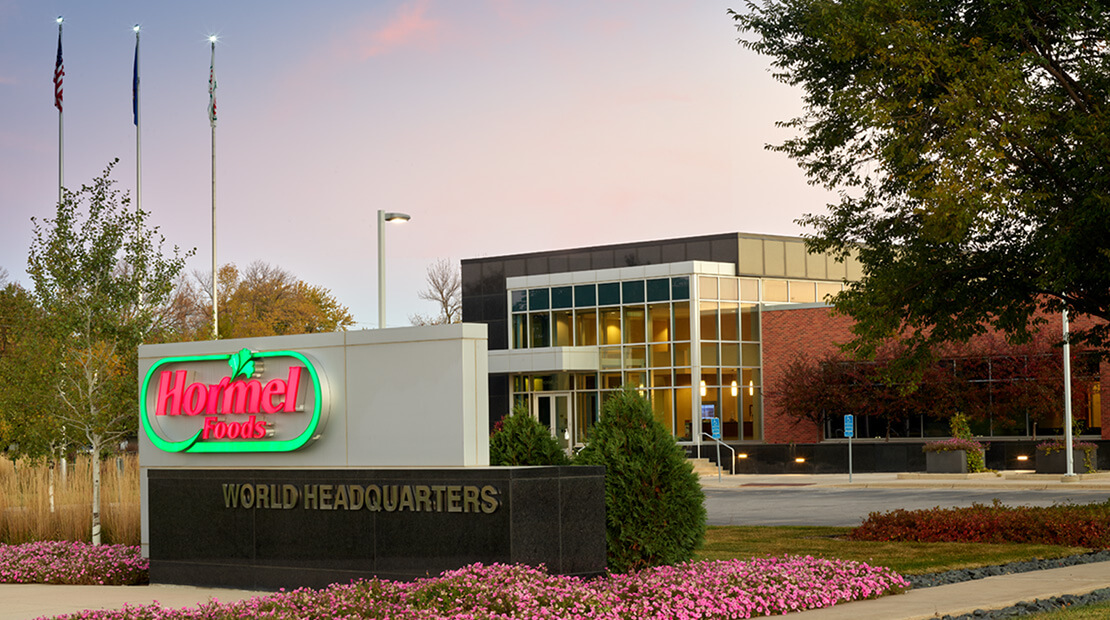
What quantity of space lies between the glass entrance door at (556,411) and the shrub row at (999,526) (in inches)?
1499

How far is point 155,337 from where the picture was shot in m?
19.4

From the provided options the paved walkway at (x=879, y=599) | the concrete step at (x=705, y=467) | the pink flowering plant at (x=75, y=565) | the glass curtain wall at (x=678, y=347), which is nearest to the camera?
the paved walkway at (x=879, y=599)

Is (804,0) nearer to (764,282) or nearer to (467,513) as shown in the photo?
(467,513)

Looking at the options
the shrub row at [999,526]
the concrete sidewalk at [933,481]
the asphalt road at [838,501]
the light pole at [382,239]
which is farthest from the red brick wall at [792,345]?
the light pole at [382,239]

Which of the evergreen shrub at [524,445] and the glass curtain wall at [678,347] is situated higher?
the glass curtain wall at [678,347]

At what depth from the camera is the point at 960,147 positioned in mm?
17797

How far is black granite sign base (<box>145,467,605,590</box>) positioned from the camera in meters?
13.0

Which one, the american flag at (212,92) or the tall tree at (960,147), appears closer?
the tall tree at (960,147)

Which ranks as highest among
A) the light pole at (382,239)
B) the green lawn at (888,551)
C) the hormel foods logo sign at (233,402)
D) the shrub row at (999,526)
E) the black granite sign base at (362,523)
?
the light pole at (382,239)

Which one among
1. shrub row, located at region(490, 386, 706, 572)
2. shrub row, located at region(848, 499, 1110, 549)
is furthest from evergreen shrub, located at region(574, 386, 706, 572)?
shrub row, located at region(848, 499, 1110, 549)

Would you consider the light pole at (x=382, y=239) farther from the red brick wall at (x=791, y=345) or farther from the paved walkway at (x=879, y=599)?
the red brick wall at (x=791, y=345)

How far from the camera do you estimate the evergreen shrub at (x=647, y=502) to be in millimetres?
13750

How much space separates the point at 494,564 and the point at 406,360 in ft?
8.24

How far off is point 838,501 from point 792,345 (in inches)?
883
